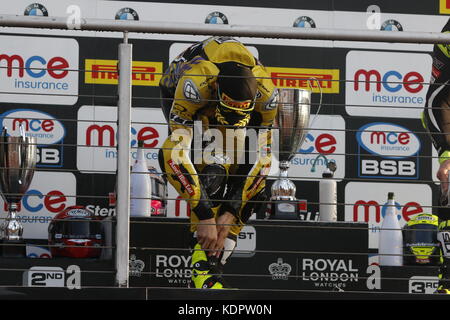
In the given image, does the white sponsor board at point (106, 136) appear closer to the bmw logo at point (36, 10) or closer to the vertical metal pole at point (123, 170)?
the bmw logo at point (36, 10)

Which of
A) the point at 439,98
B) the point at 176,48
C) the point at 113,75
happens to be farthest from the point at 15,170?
the point at 439,98

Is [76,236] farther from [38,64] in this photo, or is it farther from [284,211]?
[38,64]

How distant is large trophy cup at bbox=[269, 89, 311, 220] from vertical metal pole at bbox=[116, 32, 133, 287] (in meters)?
1.64

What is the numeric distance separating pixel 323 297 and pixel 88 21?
106cm

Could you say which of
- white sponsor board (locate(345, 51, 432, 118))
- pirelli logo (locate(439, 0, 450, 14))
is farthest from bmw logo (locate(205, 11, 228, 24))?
pirelli logo (locate(439, 0, 450, 14))

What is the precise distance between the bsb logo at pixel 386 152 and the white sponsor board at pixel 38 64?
1.60m

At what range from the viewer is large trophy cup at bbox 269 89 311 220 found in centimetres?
442

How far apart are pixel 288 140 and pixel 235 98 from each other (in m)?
0.86

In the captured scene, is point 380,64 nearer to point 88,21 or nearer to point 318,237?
point 318,237

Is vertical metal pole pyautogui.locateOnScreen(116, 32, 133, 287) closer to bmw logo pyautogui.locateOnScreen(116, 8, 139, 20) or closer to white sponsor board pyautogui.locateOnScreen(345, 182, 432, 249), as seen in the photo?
bmw logo pyautogui.locateOnScreen(116, 8, 139, 20)

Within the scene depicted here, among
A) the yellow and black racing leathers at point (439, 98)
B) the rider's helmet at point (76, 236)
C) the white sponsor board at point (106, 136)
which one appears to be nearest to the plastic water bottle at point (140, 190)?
the rider's helmet at point (76, 236)

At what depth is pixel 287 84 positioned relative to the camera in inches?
214
